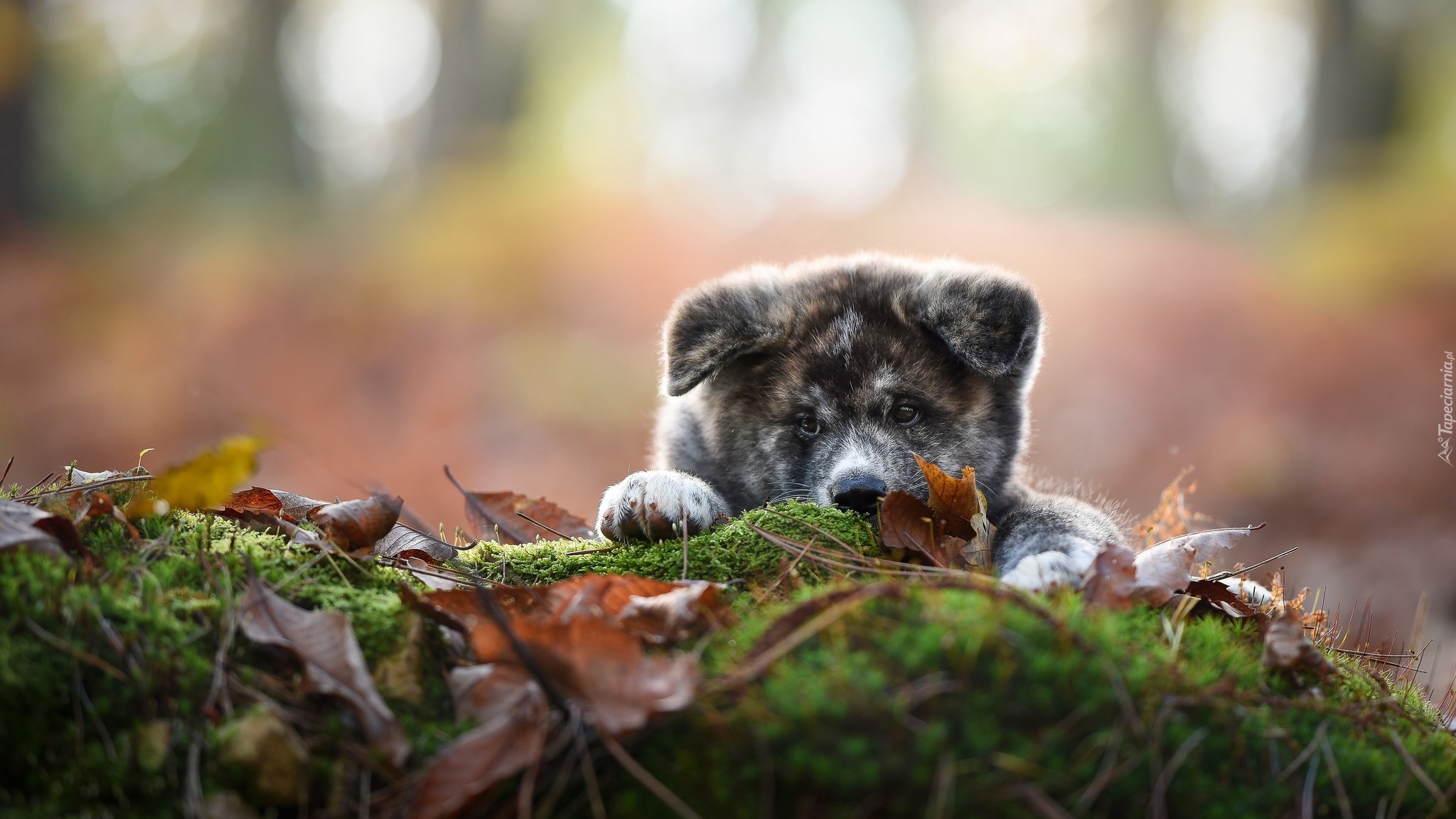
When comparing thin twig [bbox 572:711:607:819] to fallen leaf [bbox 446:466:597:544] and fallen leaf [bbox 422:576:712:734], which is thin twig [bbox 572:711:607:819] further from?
fallen leaf [bbox 446:466:597:544]

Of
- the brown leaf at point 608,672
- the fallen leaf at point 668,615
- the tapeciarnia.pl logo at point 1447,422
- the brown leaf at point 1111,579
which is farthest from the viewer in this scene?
the tapeciarnia.pl logo at point 1447,422

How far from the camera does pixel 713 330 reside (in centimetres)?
444

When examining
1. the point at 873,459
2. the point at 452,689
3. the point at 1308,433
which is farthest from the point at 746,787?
the point at 1308,433

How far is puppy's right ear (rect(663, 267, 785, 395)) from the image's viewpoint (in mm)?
4352

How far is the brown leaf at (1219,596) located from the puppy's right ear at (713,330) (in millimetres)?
2164

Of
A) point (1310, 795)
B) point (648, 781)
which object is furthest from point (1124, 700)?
point (648, 781)

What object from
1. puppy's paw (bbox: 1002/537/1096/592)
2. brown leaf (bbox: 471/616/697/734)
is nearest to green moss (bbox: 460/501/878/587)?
puppy's paw (bbox: 1002/537/1096/592)

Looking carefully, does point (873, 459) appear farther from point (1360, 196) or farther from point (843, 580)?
point (1360, 196)

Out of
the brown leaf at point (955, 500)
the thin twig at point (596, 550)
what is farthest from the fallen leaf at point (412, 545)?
the brown leaf at point (955, 500)

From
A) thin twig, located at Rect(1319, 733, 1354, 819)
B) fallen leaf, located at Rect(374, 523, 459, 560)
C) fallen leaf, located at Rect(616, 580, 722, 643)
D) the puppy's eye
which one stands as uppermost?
fallen leaf, located at Rect(616, 580, 722, 643)

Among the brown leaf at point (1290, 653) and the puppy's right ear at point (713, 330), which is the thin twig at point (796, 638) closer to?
the brown leaf at point (1290, 653)

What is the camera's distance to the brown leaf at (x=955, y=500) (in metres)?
3.17

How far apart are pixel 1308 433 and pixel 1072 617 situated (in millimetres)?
10340

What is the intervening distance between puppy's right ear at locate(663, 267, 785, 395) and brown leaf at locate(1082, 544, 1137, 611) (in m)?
2.07
